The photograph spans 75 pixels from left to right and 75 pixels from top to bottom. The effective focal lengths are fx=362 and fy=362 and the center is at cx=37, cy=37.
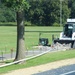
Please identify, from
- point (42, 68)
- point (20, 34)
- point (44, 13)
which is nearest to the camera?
point (42, 68)

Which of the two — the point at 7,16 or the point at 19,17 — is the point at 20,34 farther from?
the point at 7,16

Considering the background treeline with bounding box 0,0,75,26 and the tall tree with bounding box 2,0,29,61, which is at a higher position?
the tall tree with bounding box 2,0,29,61

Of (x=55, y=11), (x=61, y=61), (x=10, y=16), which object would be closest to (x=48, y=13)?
(x=55, y=11)

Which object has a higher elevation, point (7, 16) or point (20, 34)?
point (20, 34)

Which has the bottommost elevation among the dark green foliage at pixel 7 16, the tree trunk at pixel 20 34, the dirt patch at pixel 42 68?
the dark green foliage at pixel 7 16

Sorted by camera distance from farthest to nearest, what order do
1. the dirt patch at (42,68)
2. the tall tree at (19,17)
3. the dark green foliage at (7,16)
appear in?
the dark green foliage at (7,16), the tall tree at (19,17), the dirt patch at (42,68)

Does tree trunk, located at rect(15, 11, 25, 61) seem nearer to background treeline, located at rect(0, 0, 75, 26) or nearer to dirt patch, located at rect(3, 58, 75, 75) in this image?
dirt patch, located at rect(3, 58, 75, 75)

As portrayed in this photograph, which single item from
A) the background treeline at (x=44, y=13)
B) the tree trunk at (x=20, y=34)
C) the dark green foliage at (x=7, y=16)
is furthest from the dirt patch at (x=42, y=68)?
the background treeline at (x=44, y=13)

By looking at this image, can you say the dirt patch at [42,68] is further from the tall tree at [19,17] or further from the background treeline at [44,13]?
the background treeline at [44,13]

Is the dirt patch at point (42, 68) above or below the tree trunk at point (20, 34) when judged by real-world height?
below

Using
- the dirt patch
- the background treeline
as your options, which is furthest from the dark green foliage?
the dirt patch

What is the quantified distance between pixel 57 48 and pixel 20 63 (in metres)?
14.5

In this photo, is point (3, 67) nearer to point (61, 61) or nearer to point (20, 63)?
point (20, 63)

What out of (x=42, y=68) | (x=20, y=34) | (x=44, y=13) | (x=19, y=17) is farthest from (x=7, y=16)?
(x=42, y=68)
